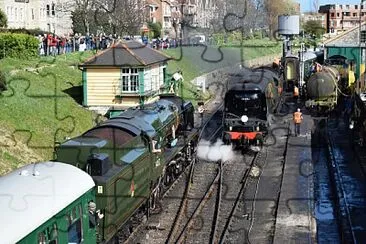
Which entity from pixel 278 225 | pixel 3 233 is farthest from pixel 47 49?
pixel 3 233

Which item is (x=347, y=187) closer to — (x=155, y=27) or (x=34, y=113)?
(x=34, y=113)

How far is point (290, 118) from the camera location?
2133 cm

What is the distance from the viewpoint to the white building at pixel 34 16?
25.7 meters

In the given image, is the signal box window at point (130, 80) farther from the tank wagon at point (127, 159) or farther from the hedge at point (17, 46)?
the tank wagon at point (127, 159)

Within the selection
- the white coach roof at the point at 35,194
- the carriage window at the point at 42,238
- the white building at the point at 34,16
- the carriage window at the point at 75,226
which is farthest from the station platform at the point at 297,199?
the white building at the point at 34,16

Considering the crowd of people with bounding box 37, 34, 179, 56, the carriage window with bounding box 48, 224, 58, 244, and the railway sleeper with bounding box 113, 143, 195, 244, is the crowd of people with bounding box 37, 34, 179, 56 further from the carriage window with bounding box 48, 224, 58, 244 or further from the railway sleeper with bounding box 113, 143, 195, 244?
the carriage window with bounding box 48, 224, 58, 244

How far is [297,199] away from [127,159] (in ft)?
14.2

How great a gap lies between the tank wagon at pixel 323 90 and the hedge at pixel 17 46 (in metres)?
9.27

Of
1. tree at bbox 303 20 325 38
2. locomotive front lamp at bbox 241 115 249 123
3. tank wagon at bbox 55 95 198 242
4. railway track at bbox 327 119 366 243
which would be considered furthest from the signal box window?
tree at bbox 303 20 325 38

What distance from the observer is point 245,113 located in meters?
16.6

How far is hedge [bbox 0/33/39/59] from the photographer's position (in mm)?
18500

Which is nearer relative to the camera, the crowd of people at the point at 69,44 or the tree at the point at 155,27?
the tree at the point at 155,27

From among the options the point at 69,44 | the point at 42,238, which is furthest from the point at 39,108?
the point at 42,238
